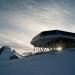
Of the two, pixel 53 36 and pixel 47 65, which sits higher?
pixel 53 36

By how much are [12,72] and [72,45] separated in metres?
12.4

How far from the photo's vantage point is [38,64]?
1133 centimetres

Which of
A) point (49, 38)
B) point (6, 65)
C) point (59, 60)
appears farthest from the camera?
point (49, 38)

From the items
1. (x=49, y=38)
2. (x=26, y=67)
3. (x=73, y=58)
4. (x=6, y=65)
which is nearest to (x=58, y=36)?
(x=49, y=38)

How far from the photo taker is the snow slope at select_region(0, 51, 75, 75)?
9.52 metres

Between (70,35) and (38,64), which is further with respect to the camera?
(70,35)

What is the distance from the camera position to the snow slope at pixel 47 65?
9523 millimetres

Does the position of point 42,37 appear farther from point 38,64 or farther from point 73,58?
point 73,58

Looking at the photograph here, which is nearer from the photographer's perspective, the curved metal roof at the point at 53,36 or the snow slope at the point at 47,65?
the snow slope at the point at 47,65

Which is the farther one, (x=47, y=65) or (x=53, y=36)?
(x=53, y=36)

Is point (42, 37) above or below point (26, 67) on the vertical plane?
above

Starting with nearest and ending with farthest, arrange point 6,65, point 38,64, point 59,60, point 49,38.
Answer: point 59,60, point 38,64, point 6,65, point 49,38

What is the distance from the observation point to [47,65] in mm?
10664

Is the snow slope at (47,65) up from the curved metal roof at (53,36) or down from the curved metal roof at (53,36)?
down
